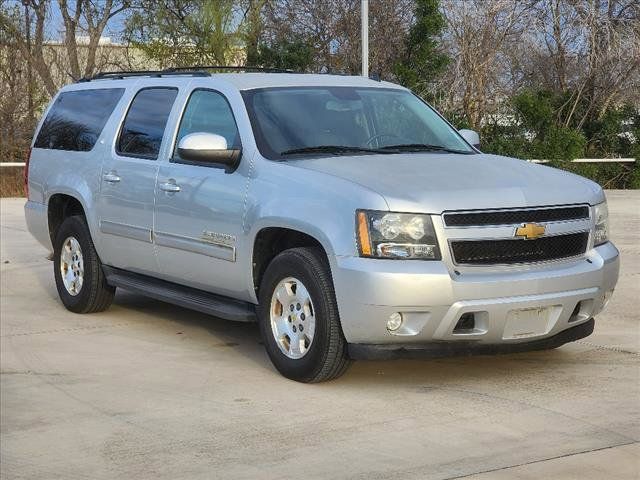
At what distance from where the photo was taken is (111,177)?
356 inches

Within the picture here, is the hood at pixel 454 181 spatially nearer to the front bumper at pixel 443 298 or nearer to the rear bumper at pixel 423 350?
the front bumper at pixel 443 298

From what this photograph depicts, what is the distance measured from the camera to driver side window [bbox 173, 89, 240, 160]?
796 centimetres

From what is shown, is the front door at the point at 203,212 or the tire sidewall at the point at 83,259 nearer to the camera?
the front door at the point at 203,212

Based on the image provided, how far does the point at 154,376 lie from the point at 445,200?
2.14 m

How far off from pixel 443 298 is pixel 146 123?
330 cm

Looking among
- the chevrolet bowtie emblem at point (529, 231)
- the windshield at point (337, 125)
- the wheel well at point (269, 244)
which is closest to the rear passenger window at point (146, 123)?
the windshield at point (337, 125)

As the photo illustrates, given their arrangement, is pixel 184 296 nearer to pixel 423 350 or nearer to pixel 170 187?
pixel 170 187

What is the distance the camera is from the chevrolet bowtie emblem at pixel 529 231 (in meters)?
6.75

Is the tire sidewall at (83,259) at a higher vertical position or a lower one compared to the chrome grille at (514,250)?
lower

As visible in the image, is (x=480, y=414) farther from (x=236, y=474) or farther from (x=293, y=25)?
(x=293, y=25)

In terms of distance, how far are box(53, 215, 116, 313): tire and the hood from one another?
8.96 ft

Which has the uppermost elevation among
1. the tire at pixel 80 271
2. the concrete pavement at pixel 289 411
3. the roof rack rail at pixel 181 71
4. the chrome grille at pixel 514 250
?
the roof rack rail at pixel 181 71

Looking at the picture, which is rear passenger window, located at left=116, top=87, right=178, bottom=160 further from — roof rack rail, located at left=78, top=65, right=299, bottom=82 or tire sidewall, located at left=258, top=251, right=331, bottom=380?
tire sidewall, located at left=258, top=251, right=331, bottom=380

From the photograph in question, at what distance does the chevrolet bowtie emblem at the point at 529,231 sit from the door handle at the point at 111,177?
339 centimetres
